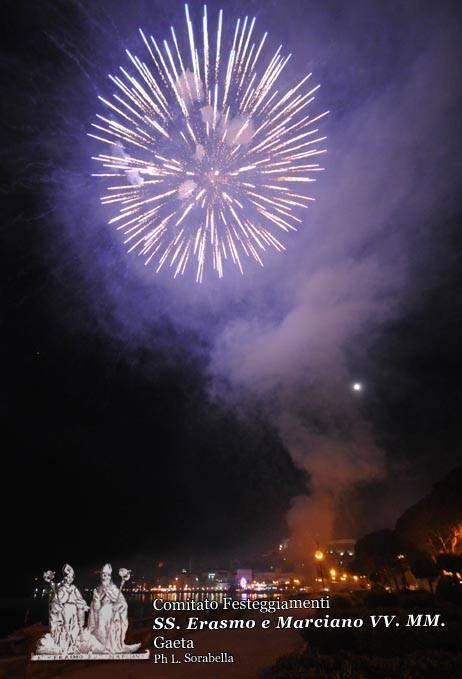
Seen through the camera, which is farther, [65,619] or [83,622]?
[83,622]

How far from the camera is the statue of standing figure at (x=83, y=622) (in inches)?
421

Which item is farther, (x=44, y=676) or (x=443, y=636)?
(x=44, y=676)

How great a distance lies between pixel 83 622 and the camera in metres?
11.1

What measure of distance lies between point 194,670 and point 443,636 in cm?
750

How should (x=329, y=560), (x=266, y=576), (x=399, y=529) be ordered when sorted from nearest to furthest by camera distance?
(x=399, y=529) < (x=329, y=560) < (x=266, y=576)

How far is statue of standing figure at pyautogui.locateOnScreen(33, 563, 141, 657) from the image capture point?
421 inches

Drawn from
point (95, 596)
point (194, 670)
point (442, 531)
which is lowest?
point (194, 670)

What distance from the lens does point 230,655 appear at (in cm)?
1461

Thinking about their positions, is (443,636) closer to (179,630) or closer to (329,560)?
(179,630)

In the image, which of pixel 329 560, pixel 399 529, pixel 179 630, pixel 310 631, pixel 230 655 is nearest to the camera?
pixel 310 631

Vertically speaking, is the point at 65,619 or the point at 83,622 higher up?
the point at 65,619

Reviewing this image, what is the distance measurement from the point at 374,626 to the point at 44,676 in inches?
412

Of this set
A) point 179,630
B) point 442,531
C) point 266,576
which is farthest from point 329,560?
point 179,630

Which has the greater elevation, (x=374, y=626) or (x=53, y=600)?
(x=53, y=600)
